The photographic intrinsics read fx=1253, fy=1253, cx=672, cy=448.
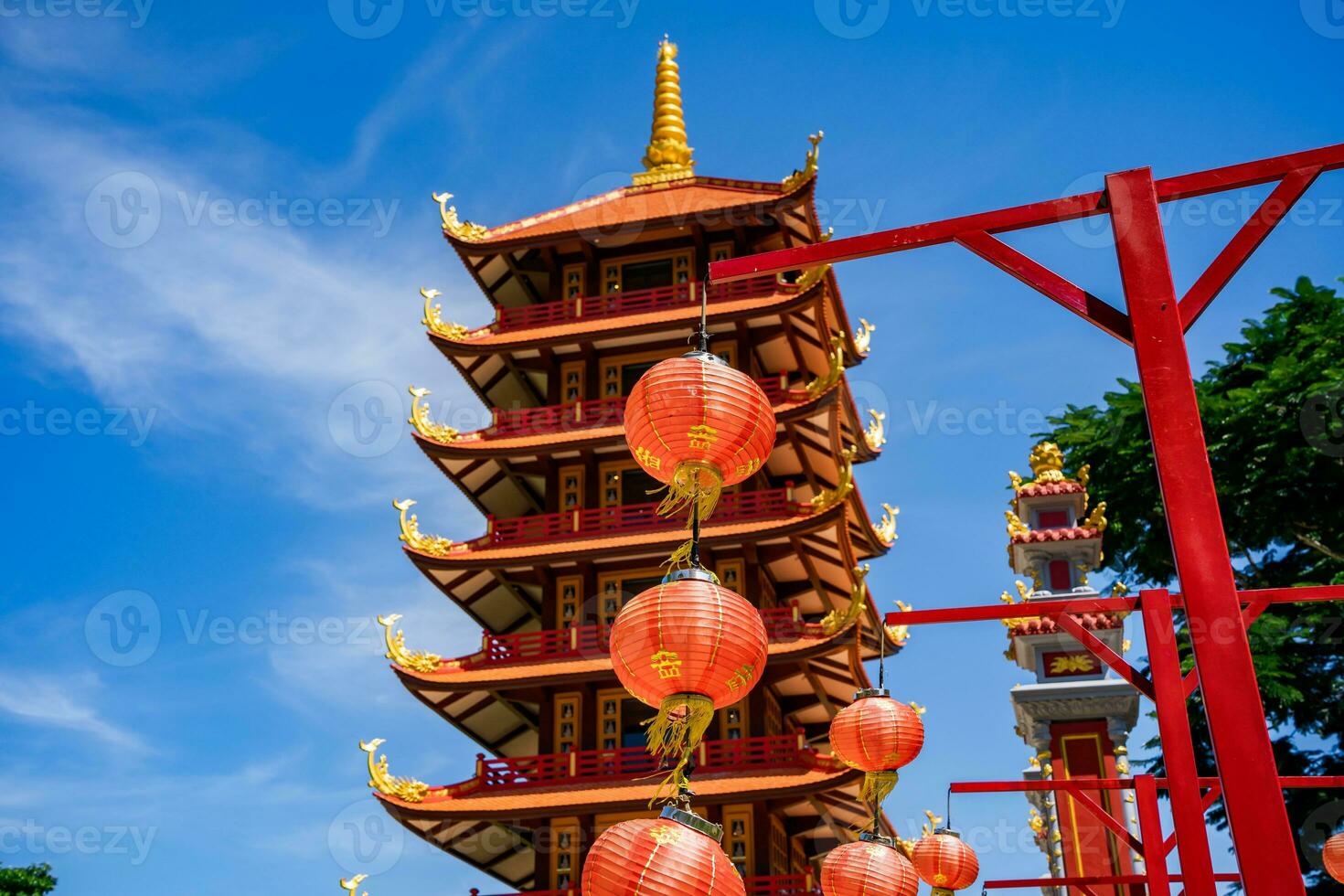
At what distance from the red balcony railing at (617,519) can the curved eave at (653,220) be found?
574 cm

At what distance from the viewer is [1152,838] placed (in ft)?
31.0

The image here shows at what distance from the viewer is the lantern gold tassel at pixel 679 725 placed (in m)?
6.62

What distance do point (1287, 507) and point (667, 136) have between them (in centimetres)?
1565

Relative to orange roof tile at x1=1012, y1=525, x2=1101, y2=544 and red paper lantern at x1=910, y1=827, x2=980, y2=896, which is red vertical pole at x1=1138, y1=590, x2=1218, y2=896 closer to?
red paper lantern at x1=910, y1=827, x2=980, y2=896

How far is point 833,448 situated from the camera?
24953mm

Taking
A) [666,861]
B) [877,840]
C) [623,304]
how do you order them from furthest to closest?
[623,304], [877,840], [666,861]

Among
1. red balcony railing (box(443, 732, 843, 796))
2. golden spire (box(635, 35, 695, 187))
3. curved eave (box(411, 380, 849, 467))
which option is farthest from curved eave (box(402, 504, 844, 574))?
golden spire (box(635, 35, 695, 187))

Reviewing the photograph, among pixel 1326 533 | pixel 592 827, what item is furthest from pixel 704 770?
pixel 1326 533

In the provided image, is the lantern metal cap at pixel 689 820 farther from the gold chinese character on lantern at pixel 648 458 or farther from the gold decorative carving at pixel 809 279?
the gold decorative carving at pixel 809 279

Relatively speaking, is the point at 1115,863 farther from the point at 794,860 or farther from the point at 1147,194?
the point at 1147,194

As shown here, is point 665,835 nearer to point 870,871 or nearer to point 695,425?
point 695,425

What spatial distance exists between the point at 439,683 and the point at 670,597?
16.4 m

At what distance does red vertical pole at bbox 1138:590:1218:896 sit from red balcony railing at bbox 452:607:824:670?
12.6 metres

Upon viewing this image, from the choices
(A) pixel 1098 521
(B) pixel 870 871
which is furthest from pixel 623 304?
(B) pixel 870 871
